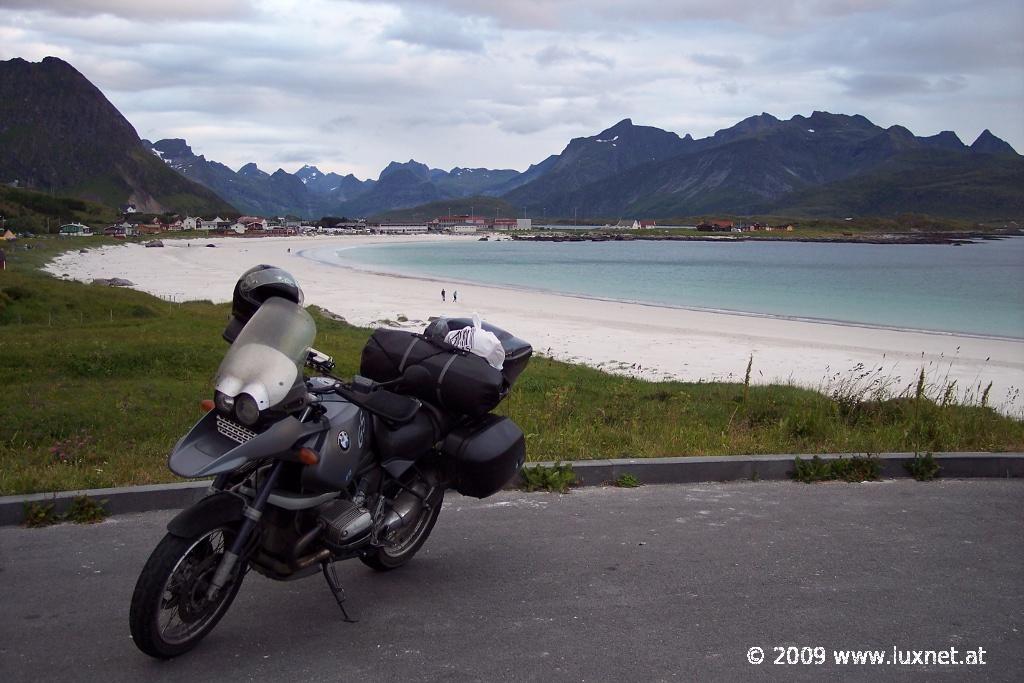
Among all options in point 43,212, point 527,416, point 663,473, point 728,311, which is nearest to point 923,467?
point 663,473

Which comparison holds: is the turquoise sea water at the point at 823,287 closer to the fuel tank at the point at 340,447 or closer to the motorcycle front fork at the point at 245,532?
the fuel tank at the point at 340,447

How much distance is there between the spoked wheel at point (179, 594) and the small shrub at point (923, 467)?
5298mm

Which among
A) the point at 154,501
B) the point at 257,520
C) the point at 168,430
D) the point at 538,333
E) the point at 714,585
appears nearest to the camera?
the point at 257,520

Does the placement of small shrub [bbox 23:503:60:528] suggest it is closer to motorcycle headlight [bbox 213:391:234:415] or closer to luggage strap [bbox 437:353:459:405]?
motorcycle headlight [bbox 213:391:234:415]

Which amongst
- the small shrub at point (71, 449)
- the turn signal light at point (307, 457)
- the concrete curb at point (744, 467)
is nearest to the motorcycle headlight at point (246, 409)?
the turn signal light at point (307, 457)

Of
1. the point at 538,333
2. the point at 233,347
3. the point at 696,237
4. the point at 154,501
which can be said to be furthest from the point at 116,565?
the point at 696,237

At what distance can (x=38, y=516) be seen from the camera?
552 centimetres

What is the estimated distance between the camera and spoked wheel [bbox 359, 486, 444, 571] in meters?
4.79

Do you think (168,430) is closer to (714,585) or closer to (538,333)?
(714,585)

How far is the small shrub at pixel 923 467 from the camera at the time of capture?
273 inches

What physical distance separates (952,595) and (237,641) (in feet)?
11.9

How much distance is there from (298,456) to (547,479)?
2926 mm

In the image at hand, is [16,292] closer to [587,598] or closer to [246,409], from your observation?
[246,409]

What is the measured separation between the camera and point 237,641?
406 centimetres
